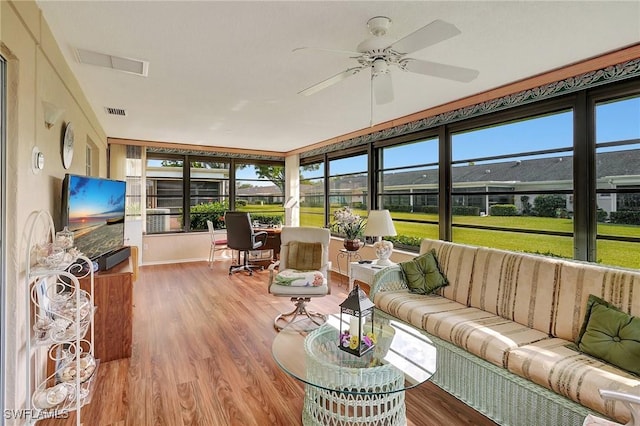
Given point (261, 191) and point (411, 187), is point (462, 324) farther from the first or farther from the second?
point (261, 191)

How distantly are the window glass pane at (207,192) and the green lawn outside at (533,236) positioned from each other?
428 cm

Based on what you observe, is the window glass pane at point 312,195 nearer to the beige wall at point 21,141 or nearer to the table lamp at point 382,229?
the table lamp at point 382,229

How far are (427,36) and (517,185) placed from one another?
2533mm

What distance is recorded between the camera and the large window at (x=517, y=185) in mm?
3258

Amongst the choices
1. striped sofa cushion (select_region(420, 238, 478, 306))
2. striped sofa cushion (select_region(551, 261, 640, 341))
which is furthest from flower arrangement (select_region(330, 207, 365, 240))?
striped sofa cushion (select_region(551, 261, 640, 341))

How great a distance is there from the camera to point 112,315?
9.19 feet

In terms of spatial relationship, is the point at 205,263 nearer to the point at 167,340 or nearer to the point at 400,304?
the point at 167,340

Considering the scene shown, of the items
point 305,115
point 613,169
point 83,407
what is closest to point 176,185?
point 305,115

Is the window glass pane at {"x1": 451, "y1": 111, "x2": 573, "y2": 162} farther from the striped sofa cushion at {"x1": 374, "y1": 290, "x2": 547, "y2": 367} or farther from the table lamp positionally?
the striped sofa cushion at {"x1": 374, "y1": 290, "x2": 547, "y2": 367}

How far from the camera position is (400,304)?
2.85 meters

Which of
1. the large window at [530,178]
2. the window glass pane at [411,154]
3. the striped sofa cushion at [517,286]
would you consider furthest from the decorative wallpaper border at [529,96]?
the striped sofa cushion at [517,286]

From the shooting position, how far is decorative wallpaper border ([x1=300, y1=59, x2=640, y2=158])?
267cm

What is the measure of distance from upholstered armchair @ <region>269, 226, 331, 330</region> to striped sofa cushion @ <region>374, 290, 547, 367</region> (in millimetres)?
730

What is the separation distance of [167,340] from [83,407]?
102cm
